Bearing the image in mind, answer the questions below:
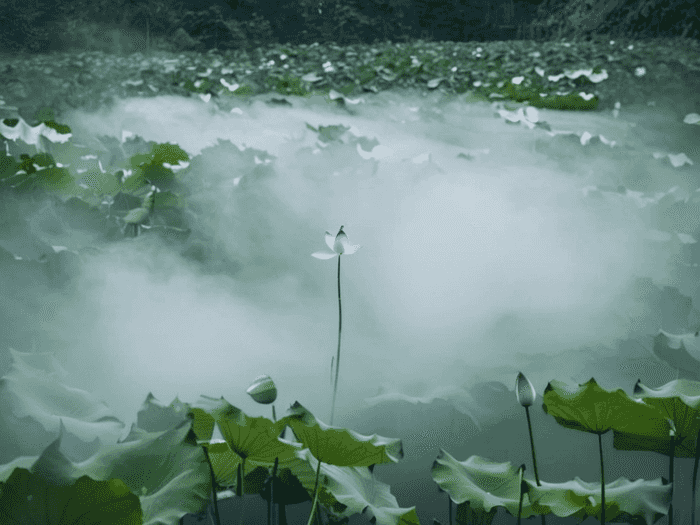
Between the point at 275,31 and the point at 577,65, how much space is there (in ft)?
24.1

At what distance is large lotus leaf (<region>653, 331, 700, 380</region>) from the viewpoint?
2.32 ft

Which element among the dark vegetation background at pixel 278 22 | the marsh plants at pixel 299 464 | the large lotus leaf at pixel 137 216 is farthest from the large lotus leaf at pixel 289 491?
the dark vegetation background at pixel 278 22

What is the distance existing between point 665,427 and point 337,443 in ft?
0.85

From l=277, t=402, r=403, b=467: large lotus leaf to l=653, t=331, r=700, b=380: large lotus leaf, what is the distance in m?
0.40

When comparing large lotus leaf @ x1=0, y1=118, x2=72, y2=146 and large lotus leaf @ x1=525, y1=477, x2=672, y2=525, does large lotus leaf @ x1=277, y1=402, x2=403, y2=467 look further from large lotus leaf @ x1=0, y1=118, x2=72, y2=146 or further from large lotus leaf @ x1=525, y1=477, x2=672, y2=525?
large lotus leaf @ x1=0, y1=118, x2=72, y2=146

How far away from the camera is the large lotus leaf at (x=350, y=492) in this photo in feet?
1.60

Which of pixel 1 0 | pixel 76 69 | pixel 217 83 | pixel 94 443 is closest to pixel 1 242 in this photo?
pixel 94 443

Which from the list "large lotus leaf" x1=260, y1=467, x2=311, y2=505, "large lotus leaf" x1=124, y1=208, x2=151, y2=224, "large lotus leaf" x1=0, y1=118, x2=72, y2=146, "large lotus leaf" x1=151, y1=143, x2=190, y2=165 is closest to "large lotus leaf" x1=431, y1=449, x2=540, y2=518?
"large lotus leaf" x1=260, y1=467, x2=311, y2=505

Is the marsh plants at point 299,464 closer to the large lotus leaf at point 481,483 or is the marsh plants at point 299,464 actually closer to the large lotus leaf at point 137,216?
the large lotus leaf at point 481,483

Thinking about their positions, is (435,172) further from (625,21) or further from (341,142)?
(625,21)

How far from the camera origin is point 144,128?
2.15 m

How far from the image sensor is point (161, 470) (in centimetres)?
46

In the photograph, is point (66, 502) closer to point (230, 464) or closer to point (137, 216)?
point (230, 464)

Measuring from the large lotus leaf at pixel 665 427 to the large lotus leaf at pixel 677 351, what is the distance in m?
0.18
